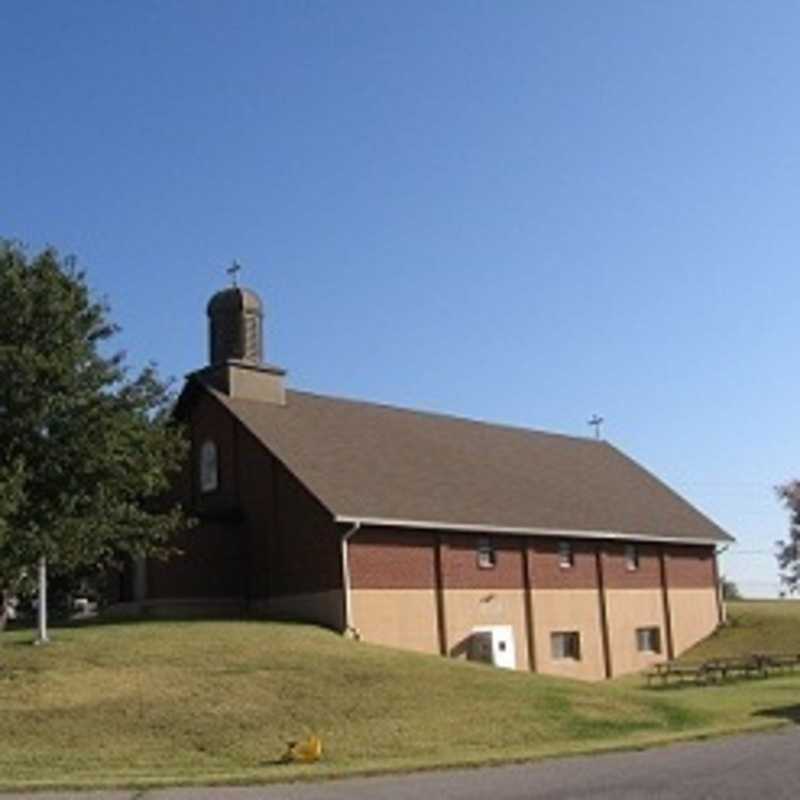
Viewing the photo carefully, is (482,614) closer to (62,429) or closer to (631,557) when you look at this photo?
(631,557)

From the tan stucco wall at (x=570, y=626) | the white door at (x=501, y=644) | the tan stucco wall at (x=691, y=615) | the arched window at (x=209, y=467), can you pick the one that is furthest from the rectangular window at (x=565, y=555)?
the arched window at (x=209, y=467)

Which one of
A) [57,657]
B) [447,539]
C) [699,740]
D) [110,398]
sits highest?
[110,398]

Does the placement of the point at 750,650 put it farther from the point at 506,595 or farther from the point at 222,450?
the point at 222,450

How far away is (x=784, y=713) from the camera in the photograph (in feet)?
80.2

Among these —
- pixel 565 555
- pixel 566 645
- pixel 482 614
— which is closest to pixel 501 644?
pixel 482 614

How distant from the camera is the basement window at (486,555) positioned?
1462 inches

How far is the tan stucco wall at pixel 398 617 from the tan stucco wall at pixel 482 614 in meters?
0.63

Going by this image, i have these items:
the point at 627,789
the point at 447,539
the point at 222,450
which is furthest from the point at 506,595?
the point at 627,789

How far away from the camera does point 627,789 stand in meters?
14.7

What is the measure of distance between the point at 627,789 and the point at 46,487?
14251 millimetres

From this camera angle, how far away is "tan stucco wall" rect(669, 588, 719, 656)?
45.3 meters

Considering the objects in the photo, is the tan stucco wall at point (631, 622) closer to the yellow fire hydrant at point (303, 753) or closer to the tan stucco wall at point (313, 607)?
the tan stucco wall at point (313, 607)

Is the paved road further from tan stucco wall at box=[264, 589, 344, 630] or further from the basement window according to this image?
the basement window

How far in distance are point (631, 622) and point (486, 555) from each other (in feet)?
26.5
